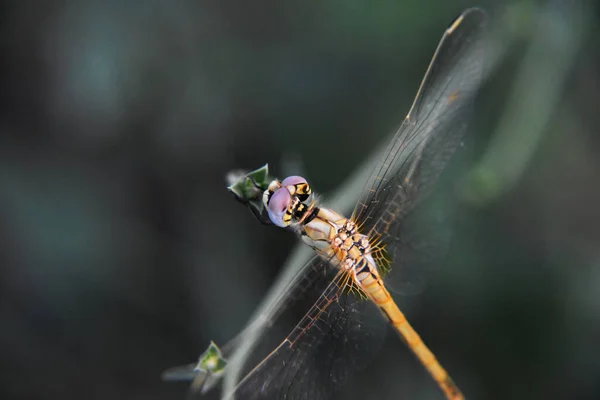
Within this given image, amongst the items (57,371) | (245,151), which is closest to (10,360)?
(57,371)

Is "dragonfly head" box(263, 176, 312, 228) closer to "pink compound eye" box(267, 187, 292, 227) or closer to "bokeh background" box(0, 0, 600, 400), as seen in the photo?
"pink compound eye" box(267, 187, 292, 227)

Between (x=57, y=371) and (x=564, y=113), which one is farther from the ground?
(x=57, y=371)

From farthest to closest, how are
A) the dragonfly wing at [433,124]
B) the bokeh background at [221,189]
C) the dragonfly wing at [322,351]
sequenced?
1. the bokeh background at [221,189]
2. the dragonfly wing at [433,124]
3. the dragonfly wing at [322,351]

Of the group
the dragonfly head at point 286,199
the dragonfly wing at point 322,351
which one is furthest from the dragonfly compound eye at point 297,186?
the dragonfly wing at point 322,351

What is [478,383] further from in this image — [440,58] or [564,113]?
[440,58]

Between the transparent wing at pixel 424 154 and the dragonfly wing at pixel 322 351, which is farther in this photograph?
the transparent wing at pixel 424 154

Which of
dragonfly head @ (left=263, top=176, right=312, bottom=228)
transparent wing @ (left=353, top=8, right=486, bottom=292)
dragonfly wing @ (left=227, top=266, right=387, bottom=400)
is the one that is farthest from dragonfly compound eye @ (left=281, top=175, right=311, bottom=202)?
dragonfly wing @ (left=227, top=266, right=387, bottom=400)

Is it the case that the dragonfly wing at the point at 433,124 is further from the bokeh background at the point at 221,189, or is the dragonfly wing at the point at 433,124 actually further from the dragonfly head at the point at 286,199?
the bokeh background at the point at 221,189

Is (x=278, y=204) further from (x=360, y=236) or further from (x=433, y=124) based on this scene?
(x=433, y=124)
